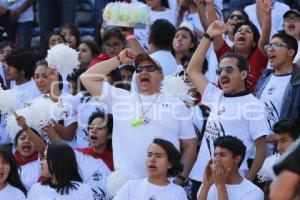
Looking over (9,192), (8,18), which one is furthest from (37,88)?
(8,18)

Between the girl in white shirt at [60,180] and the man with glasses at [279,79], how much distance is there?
6.64ft

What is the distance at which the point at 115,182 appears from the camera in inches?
297

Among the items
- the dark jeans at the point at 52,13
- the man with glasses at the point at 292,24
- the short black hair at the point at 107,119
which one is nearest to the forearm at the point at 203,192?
the short black hair at the point at 107,119

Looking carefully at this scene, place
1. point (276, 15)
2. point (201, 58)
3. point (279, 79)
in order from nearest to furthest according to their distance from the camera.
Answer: point (201, 58)
point (279, 79)
point (276, 15)

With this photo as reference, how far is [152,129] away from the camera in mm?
7621

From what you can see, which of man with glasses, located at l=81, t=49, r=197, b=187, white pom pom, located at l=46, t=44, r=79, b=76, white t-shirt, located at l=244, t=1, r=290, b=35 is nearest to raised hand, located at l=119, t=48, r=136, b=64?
man with glasses, located at l=81, t=49, r=197, b=187

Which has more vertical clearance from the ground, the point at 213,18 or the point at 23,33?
the point at 213,18

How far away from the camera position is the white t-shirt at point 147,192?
711 centimetres

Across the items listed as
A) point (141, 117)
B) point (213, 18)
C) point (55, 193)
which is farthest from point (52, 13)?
point (55, 193)

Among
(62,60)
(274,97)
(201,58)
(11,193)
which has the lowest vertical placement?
(11,193)

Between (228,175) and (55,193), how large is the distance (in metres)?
1.52

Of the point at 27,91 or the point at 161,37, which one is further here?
the point at 161,37

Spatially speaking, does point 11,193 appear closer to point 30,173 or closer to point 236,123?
point 30,173

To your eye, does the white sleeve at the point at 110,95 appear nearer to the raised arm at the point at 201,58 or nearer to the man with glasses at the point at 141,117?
the man with glasses at the point at 141,117
